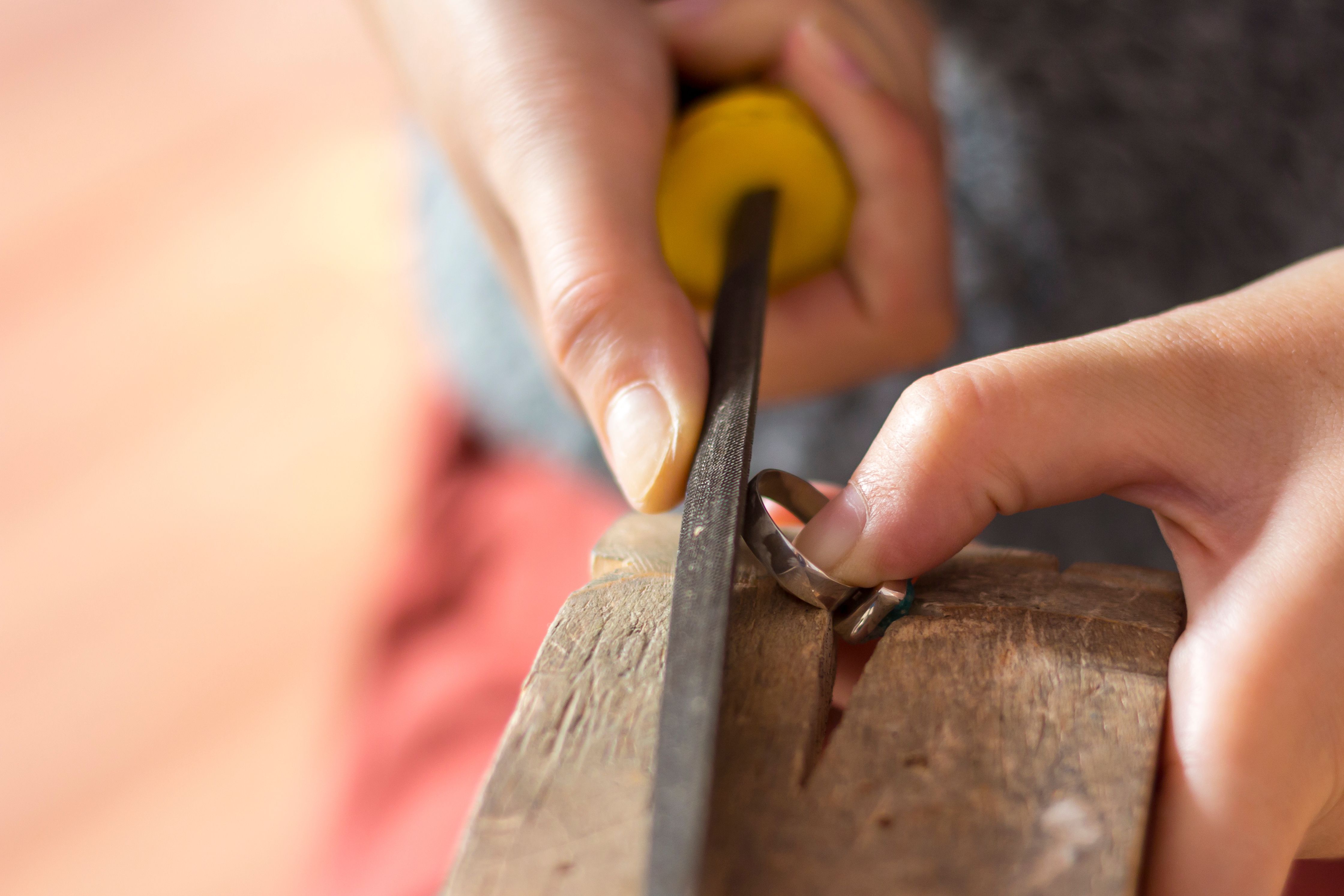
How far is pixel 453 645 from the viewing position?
135 centimetres

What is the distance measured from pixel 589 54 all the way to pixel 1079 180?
0.67 meters

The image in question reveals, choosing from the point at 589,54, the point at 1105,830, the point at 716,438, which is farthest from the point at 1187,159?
the point at 1105,830

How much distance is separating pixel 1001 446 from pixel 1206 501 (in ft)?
0.43

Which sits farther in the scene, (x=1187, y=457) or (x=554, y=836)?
(x=1187, y=457)

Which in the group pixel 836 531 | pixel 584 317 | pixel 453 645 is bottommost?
pixel 453 645

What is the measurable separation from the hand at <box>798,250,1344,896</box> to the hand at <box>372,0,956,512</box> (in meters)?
0.17

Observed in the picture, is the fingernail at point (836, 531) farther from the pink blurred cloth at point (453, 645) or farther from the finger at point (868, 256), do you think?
the pink blurred cloth at point (453, 645)

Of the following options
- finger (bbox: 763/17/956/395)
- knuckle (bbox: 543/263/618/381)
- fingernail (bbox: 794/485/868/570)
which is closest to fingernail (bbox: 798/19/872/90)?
finger (bbox: 763/17/956/395)

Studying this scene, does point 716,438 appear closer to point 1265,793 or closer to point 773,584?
point 773,584

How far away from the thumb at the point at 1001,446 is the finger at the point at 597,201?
0.46 feet

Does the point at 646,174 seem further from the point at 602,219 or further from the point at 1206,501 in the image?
the point at 1206,501

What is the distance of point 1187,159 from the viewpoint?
1162 millimetres

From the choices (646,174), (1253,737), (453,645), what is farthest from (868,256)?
(453,645)

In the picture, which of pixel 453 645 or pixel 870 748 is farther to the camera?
pixel 453 645
